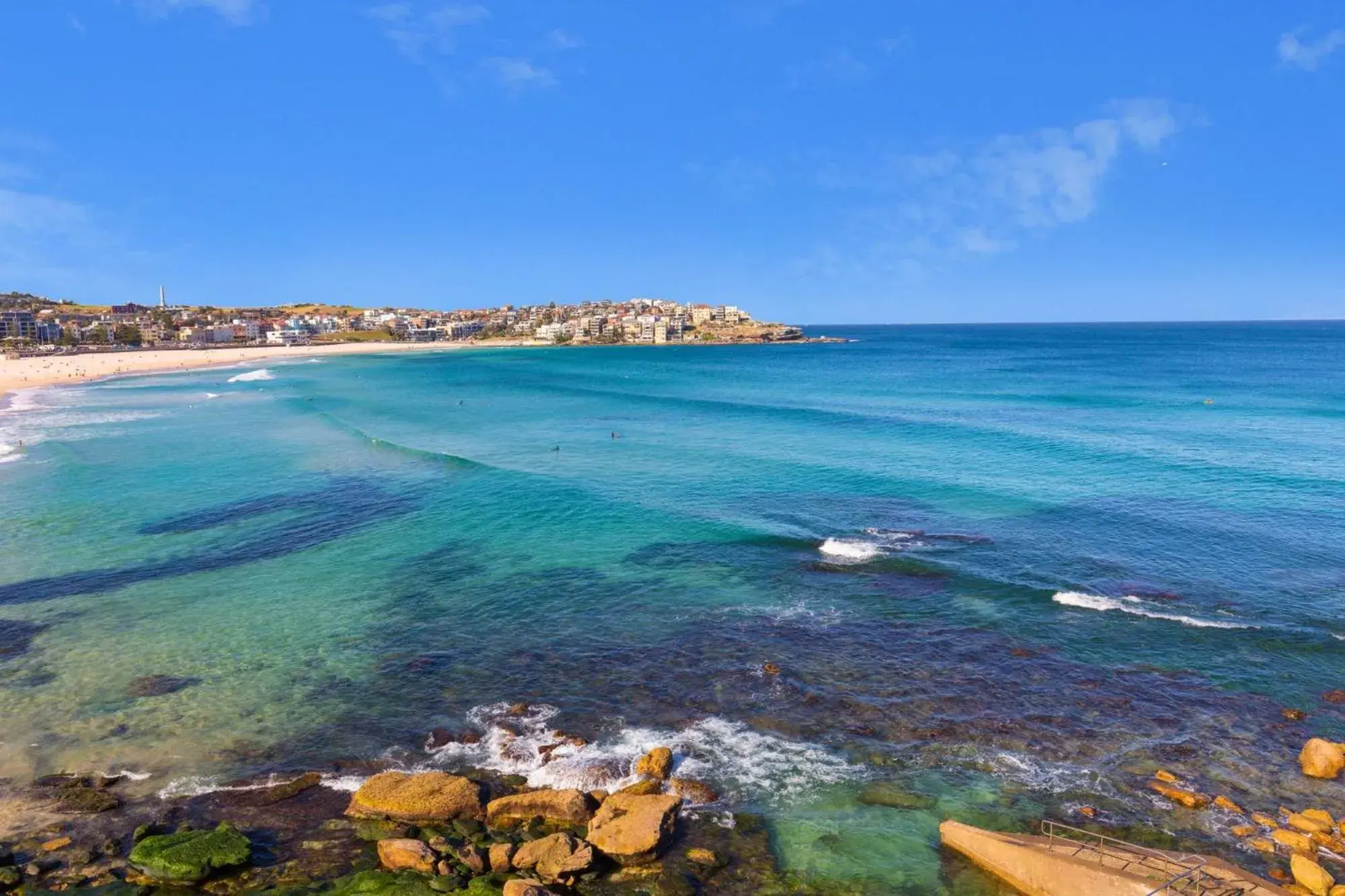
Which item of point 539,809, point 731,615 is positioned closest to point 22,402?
point 731,615

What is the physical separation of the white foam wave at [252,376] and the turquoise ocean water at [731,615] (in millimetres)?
63155

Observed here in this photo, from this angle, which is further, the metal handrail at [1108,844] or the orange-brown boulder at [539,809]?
the orange-brown boulder at [539,809]

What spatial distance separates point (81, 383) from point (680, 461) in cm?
9794

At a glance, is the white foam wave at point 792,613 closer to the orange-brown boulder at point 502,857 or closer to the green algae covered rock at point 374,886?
the orange-brown boulder at point 502,857

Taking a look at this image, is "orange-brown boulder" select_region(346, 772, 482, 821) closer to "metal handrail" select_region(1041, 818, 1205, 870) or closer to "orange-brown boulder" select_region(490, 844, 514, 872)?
"orange-brown boulder" select_region(490, 844, 514, 872)

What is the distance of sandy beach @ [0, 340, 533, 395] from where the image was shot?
4195 inches

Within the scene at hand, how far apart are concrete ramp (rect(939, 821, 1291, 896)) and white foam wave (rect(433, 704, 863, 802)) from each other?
10.2ft

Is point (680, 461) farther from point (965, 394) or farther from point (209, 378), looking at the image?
point (209, 378)

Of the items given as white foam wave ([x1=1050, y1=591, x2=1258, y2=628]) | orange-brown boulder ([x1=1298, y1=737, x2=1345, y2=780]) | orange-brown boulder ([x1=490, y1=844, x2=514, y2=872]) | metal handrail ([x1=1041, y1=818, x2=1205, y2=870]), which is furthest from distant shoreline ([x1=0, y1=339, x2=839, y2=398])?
orange-brown boulder ([x1=1298, y1=737, x2=1345, y2=780])

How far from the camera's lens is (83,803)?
1478cm

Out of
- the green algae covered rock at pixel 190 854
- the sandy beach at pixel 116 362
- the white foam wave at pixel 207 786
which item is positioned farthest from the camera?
the sandy beach at pixel 116 362

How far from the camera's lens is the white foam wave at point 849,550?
2884 centimetres

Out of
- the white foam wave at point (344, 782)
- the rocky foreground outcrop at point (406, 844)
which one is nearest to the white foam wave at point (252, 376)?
the rocky foreground outcrop at point (406, 844)

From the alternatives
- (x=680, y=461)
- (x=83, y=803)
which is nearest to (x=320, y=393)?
(x=680, y=461)
